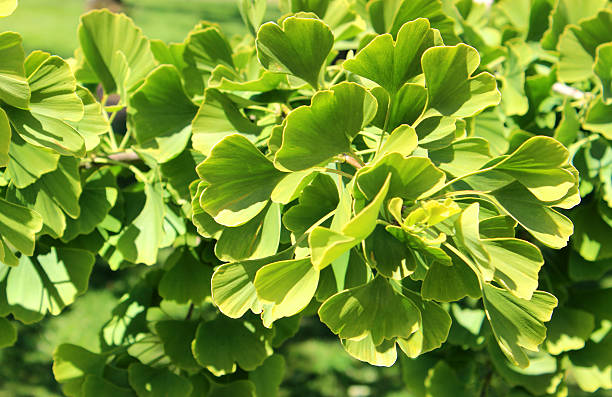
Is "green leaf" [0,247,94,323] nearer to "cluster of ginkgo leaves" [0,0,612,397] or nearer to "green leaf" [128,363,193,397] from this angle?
"cluster of ginkgo leaves" [0,0,612,397]

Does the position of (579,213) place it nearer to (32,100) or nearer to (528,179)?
(528,179)

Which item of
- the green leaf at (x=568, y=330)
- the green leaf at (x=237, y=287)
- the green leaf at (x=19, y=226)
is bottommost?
the green leaf at (x=568, y=330)

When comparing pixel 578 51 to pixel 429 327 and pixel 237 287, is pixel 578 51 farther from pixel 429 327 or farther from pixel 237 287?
pixel 237 287

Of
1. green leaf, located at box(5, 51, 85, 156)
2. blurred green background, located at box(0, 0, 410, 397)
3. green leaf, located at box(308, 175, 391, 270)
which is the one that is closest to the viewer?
green leaf, located at box(308, 175, 391, 270)

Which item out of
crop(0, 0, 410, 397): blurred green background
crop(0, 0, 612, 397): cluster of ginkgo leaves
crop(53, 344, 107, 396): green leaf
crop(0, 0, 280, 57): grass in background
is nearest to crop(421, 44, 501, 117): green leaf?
crop(0, 0, 612, 397): cluster of ginkgo leaves

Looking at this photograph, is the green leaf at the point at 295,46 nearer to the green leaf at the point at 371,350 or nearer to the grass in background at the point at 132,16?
the green leaf at the point at 371,350

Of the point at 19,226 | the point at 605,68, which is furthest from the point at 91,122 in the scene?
the point at 605,68

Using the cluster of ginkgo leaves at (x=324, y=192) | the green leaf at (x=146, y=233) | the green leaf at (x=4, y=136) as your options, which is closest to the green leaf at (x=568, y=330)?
the cluster of ginkgo leaves at (x=324, y=192)
